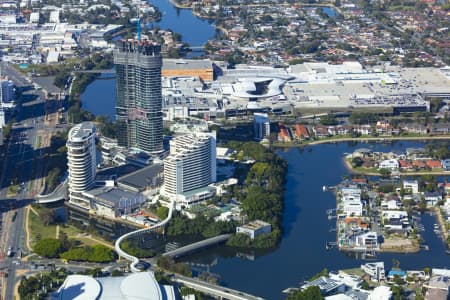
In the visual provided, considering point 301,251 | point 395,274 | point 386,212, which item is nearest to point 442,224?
point 386,212

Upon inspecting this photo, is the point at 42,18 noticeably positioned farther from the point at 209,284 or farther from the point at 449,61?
the point at 209,284

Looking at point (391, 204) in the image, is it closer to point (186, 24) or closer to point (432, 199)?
point (432, 199)

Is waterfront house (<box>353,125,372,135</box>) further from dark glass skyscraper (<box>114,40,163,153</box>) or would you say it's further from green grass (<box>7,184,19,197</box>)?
green grass (<box>7,184,19,197</box>)

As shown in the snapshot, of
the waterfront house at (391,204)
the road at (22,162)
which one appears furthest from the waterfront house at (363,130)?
the road at (22,162)

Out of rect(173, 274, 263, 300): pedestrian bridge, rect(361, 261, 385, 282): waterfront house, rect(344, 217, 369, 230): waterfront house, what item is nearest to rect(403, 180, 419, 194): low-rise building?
rect(344, 217, 369, 230): waterfront house

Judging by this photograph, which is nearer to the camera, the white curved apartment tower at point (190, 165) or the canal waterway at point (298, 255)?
the canal waterway at point (298, 255)

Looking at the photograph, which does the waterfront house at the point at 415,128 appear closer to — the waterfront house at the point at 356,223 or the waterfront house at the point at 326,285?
the waterfront house at the point at 356,223

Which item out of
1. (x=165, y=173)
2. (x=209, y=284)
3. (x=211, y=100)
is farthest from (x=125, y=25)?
(x=209, y=284)
